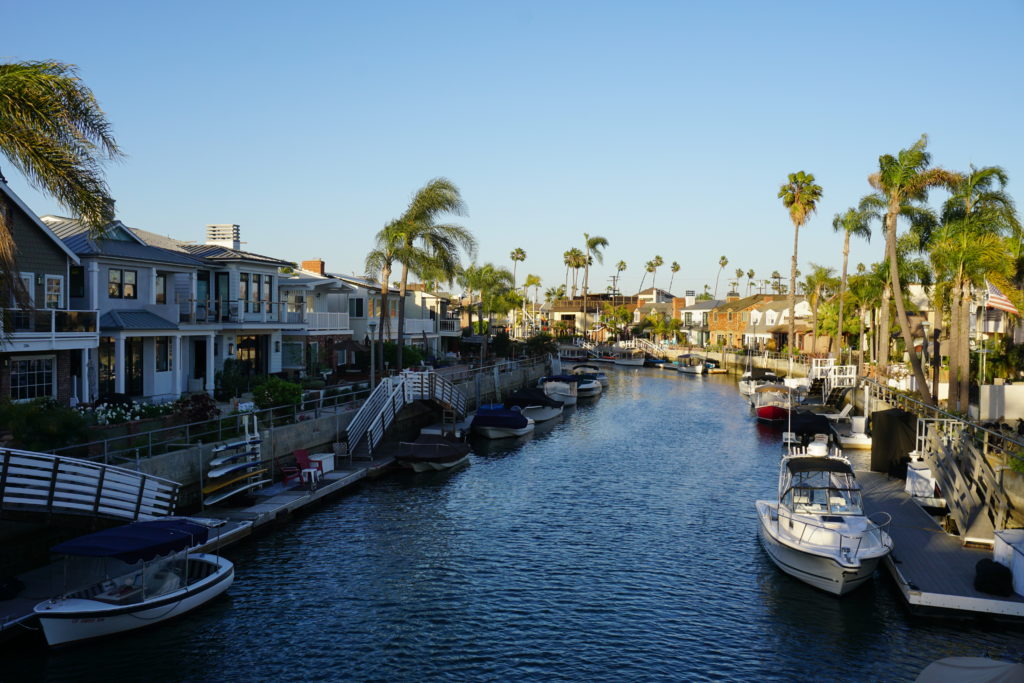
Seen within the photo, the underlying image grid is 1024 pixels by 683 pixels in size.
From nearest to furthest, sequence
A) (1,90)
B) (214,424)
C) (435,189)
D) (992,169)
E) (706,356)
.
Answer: (1,90)
(214,424)
(992,169)
(435,189)
(706,356)

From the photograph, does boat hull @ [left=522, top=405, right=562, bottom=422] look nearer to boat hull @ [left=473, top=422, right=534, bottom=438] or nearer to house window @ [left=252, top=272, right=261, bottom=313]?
boat hull @ [left=473, top=422, right=534, bottom=438]

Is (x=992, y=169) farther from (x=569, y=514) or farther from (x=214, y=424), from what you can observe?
(x=214, y=424)

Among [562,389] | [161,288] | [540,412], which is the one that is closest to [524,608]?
[161,288]

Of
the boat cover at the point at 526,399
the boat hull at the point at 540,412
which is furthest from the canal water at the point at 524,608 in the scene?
the boat hull at the point at 540,412

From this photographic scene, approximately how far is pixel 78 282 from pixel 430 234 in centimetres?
2046

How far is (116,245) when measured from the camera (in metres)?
35.9

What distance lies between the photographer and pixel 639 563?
929 inches

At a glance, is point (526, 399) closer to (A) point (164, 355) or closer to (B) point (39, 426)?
(A) point (164, 355)

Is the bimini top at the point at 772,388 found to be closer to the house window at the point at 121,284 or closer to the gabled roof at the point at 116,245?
the gabled roof at the point at 116,245

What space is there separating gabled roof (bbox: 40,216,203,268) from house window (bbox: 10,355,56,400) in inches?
226

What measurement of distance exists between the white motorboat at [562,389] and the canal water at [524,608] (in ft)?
110

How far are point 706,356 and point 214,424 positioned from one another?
10046 centimetres

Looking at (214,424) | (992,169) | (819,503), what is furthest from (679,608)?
(992,169)

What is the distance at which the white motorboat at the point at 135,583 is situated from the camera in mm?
16219
